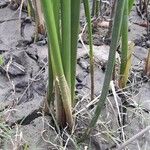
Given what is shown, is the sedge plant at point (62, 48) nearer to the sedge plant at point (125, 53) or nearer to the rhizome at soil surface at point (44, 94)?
the rhizome at soil surface at point (44, 94)

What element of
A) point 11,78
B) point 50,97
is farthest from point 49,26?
point 11,78

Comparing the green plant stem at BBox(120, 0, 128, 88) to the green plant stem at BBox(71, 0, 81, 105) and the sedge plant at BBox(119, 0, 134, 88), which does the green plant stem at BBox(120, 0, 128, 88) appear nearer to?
the sedge plant at BBox(119, 0, 134, 88)

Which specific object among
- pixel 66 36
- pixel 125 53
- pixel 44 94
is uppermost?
pixel 66 36

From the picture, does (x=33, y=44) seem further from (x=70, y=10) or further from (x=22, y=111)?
(x=70, y=10)

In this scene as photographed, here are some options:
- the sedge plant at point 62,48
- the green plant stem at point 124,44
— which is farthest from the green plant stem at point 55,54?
the green plant stem at point 124,44

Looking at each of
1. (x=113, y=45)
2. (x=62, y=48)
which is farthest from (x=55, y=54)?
(x=113, y=45)

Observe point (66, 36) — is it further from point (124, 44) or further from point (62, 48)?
point (124, 44)

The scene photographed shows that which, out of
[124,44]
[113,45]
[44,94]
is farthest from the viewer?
[44,94]

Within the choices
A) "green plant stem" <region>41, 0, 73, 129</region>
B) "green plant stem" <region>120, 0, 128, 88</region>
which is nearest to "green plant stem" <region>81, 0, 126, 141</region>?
"green plant stem" <region>41, 0, 73, 129</region>
